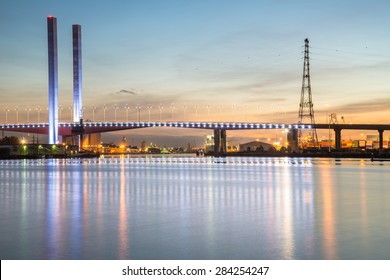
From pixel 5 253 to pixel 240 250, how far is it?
12.6 ft

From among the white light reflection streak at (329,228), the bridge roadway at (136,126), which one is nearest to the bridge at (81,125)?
the bridge roadway at (136,126)

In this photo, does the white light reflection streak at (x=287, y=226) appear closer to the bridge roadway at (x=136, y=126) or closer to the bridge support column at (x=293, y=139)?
the bridge roadway at (x=136, y=126)

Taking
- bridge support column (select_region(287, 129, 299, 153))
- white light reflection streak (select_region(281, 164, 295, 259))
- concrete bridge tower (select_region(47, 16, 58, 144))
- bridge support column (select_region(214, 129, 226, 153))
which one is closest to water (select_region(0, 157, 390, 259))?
white light reflection streak (select_region(281, 164, 295, 259))

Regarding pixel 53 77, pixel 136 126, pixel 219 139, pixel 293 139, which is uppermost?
pixel 53 77

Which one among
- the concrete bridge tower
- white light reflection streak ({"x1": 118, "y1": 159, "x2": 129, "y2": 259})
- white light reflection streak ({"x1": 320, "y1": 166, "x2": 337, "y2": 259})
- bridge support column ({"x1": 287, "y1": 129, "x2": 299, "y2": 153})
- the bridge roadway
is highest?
the concrete bridge tower

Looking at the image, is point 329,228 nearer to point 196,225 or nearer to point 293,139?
point 196,225

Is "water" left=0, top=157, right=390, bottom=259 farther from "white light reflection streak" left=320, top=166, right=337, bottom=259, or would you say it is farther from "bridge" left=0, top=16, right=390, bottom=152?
"bridge" left=0, top=16, right=390, bottom=152

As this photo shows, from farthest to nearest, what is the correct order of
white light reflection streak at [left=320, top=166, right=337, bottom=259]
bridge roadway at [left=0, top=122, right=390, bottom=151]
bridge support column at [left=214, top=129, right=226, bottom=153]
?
1. bridge support column at [left=214, top=129, right=226, bottom=153]
2. bridge roadway at [left=0, top=122, right=390, bottom=151]
3. white light reflection streak at [left=320, top=166, right=337, bottom=259]

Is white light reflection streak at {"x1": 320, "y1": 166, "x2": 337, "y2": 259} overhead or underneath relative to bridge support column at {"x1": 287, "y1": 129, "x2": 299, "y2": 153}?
underneath

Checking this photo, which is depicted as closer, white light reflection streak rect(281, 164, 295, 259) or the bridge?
white light reflection streak rect(281, 164, 295, 259)

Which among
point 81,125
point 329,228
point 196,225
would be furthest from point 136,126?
point 329,228

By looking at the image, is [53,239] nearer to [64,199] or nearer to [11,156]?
[64,199]

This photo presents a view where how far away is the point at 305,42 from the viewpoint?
286 feet
